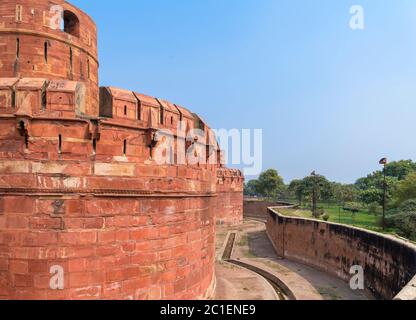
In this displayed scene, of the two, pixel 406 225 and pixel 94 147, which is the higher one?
pixel 94 147

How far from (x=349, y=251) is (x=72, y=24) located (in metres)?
12.9

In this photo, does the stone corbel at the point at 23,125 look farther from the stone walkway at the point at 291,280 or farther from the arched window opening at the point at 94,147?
the stone walkway at the point at 291,280

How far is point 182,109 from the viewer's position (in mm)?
7941

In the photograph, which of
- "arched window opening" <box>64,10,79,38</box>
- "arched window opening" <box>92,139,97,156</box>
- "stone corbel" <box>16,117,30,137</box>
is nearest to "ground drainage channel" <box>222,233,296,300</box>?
"arched window opening" <box>92,139,97,156</box>

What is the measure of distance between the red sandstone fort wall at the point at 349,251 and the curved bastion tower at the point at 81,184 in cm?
442

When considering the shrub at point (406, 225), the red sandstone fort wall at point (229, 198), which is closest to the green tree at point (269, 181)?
the red sandstone fort wall at point (229, 198)

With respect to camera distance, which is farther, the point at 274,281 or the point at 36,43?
the point at 274,281

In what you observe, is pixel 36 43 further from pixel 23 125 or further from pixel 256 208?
pixel 256 208

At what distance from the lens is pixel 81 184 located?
5641 millimetres

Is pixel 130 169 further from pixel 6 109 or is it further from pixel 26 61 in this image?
pixel 26 61

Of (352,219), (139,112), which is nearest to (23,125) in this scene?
(139,112)

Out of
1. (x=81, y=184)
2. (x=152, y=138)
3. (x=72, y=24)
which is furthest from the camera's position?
(x=72, y=24)

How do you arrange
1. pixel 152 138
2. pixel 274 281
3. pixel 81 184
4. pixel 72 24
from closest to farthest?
1. pixel 81 184
2. pixel 152 138
3. pixel 72 24
4. pixel 274 281
